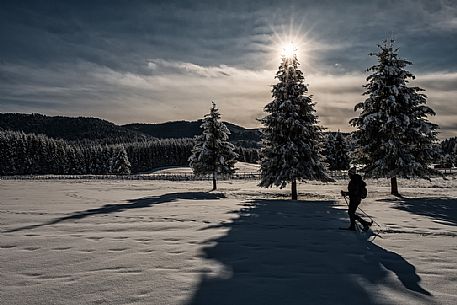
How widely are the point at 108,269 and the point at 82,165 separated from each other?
113417mm

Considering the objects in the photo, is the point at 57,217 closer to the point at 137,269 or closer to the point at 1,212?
the point at 1,212

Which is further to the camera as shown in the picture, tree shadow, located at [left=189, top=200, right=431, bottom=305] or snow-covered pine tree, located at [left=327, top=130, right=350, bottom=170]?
snow-covered pine tree, located at [left=327, top=130, right=350, bottom=170]

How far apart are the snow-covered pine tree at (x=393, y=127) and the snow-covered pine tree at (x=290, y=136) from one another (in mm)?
3719

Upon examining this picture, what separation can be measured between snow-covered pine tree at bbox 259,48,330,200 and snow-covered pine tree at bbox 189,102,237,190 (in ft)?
43.9

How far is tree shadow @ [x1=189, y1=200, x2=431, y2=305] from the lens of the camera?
14.8ft

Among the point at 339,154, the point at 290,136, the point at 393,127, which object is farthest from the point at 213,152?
the point at 339,154

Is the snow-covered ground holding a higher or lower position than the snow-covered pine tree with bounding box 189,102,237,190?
lower

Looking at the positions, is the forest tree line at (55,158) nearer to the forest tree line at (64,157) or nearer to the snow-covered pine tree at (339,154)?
the forest tree line at (64,157)

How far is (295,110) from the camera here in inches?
936

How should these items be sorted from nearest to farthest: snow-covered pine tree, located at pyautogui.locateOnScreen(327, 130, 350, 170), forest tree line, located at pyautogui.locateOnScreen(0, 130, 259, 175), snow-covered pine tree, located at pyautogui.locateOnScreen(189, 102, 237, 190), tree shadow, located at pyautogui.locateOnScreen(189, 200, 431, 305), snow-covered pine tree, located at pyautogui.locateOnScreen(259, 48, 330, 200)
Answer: tree shadow, located at pyautogui.locateOnScreen(189, 200, 431, 305) < snow-covered pine tree, located at pyautogui.locateOnScreen(259, 48, 330, 200) < snow-covered pine tree, located at pyautogui.locateOnScreen(189, 102, 237, 190) < snow-covered pine tree, located at pyautogui.locateOnScreen(327, 130, 350, 170) < forest tree line, located at pyautogui.locateOnScreen(0, 130, 259, 175)

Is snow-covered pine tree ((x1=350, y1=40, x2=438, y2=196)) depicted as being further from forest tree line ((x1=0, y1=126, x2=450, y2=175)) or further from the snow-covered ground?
forest tree line ((x1=0, y1=126, x2=450, y2=175))

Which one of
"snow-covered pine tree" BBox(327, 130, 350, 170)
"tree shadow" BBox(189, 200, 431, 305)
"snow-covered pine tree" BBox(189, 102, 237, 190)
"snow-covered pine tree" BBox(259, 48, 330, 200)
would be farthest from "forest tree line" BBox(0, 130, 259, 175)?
"tree shadow" BBox(189, 200, 431, 305)

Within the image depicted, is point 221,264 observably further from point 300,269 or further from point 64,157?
point 64,157

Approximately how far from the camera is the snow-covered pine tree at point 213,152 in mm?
37406
